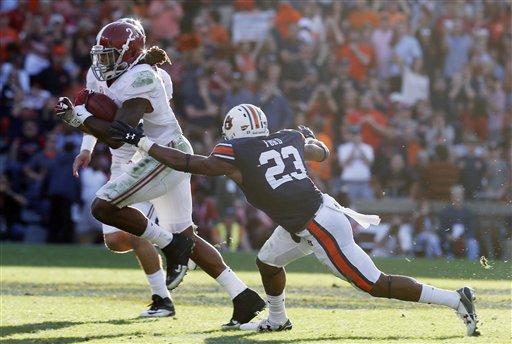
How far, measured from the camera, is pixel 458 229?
1425 cm

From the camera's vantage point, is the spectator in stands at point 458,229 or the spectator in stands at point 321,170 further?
the spectator in stands at point 321,170

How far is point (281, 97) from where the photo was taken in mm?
15016

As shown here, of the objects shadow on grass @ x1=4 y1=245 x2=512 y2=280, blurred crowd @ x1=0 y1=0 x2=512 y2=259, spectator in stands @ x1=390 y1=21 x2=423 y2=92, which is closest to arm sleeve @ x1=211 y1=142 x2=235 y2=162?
shadow on grass @ x1=4 y1=245 x2=512 y2=280

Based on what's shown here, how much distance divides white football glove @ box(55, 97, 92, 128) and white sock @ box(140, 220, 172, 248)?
0.83 meters

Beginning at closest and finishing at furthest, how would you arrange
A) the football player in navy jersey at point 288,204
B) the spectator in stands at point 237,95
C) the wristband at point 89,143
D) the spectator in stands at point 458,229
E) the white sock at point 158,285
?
the football player in navy jersey at point 288,204, the white sock at point 158,285, the wristband at point 89,143, the spectator in stands at point 458,229, the spectator in stands at point 237,95

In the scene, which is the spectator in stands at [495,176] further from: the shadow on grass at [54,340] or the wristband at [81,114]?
the shadow on grass at [54,340]

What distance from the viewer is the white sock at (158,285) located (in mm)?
7816

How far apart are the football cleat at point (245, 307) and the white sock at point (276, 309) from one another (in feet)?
0.86

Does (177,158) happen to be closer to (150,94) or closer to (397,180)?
(150,94)

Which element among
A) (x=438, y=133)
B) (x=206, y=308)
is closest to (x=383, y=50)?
(x=438, y=133)

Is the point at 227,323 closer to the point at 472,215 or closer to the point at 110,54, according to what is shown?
the point at 110,54

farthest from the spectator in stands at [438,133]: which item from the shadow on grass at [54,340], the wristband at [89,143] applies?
the shadow on grass at [54,340]

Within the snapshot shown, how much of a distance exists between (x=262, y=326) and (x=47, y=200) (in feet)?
28.8

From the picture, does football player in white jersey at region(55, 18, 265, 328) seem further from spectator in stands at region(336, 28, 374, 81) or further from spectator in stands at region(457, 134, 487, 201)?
spectator in stands at region(336, 28, 374, 81)
